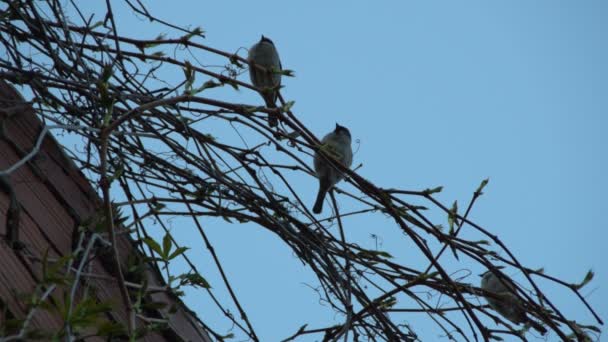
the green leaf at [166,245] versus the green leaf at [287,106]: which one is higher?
the green leaf at [287,106]

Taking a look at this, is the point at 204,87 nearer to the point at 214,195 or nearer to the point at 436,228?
the point at 214,195

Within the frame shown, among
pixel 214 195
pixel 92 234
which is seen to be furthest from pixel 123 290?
pixel 214 195

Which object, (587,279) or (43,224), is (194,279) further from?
(587,279)

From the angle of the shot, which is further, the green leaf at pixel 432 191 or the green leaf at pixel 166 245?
the green leaf at pixel 432 191

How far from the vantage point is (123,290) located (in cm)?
149

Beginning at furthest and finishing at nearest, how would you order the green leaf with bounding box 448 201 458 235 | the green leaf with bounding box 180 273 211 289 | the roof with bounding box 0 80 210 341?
A: the green leaf with bounding box 448 201 458 235, the green leaf with bounding box 180 273 211 289, the roof with bounding box 0 80 210 341

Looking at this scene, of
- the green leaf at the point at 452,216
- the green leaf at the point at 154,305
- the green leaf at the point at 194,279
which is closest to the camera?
the green leaf at the point at 154,305

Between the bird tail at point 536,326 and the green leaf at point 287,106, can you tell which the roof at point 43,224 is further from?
the bird tail at point 536,326

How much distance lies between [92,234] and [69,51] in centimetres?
75

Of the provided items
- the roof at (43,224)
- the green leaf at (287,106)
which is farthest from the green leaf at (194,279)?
the green leaf at (287,106)

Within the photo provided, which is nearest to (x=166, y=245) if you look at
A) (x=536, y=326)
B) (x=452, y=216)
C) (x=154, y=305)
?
(x=154, y=305)

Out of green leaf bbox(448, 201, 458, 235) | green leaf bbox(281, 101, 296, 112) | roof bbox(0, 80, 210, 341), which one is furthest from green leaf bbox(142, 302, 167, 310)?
green leaf bbox(448, 201, 458, 235)

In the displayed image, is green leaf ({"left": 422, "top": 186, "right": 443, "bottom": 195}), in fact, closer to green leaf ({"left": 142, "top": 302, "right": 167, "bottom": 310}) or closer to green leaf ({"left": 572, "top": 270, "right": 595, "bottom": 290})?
green leaf ({"left": 572, "top": 270, "right": 595, "bottom": 290})

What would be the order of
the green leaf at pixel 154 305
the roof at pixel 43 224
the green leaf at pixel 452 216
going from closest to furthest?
the roof at pixel 43 224, the green leaf at pixel 154 305, the green leaf at pixel 452 216
